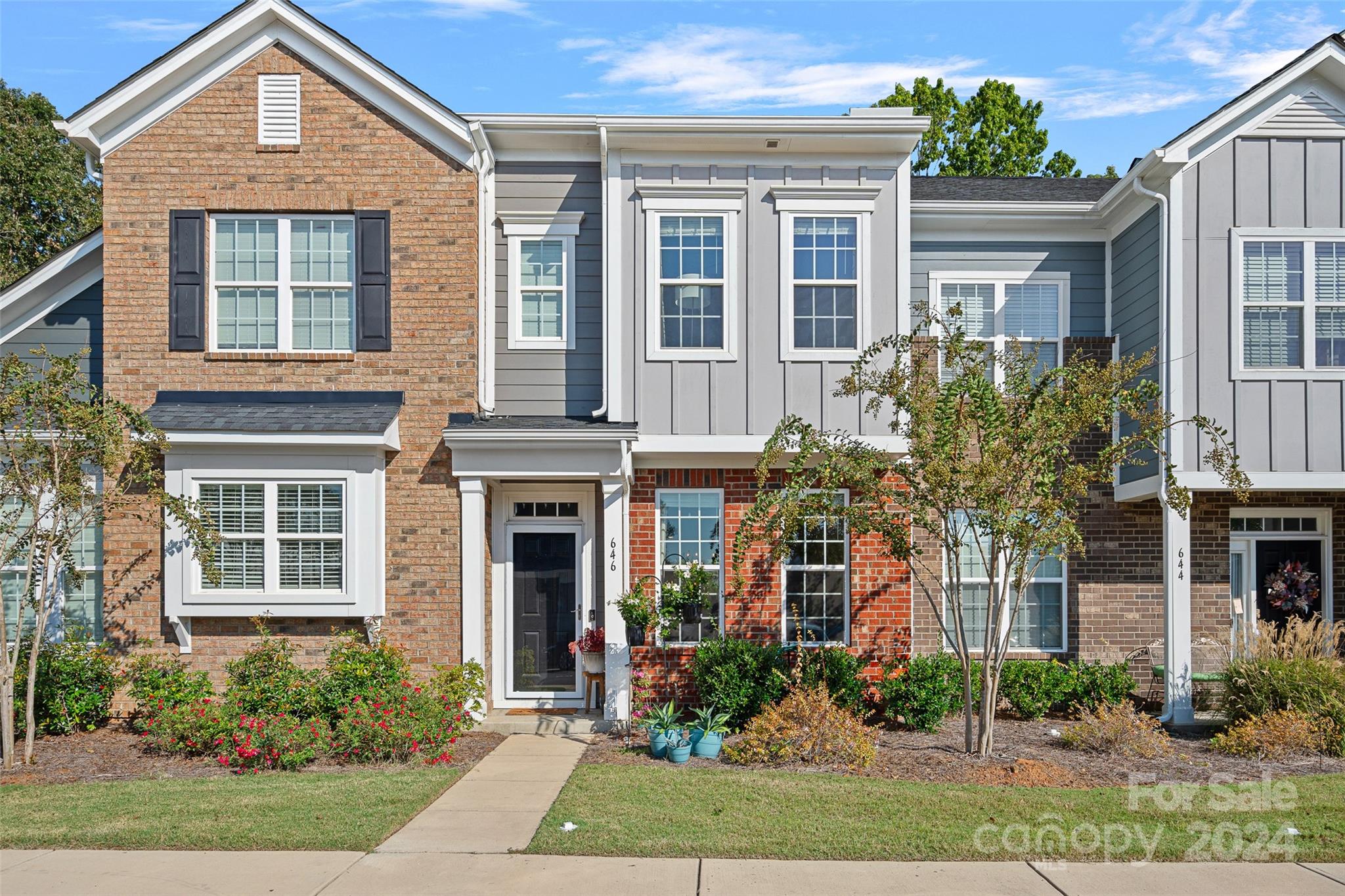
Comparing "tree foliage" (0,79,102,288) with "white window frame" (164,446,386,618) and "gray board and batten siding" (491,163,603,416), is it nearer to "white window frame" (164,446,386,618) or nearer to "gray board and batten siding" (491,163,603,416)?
"white window frame" (164,446,386,618)

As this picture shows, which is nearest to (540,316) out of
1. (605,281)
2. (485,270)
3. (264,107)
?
(485,270)

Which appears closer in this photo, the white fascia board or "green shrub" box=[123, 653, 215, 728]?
"green shrub" box=[123, 653, 215, 728]

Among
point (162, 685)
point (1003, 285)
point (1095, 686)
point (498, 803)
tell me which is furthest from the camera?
point (1003, 285)

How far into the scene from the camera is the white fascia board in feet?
40.0

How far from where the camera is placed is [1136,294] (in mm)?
12820

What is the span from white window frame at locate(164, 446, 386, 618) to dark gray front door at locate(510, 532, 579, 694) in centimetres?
183

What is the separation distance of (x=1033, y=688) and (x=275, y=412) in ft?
29.4

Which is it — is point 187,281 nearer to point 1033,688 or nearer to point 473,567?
point 473,567

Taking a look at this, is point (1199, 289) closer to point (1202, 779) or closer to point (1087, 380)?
point (1087, 380)

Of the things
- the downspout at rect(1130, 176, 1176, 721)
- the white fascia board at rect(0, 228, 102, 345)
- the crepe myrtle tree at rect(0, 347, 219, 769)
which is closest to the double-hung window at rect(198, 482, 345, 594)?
the crepe myrtle tree at rect(0, 347, 219, 769)

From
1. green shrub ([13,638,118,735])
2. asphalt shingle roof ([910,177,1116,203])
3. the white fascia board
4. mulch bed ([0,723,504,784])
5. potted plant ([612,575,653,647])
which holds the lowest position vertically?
mulch bed ([0,723,504,784])

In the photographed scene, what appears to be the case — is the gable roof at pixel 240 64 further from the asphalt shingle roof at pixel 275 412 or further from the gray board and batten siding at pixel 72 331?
the asphalt shingle roof at pixel 275 412

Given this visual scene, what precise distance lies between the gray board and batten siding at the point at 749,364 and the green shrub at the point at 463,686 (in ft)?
10.3

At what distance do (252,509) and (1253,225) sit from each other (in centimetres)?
1141
